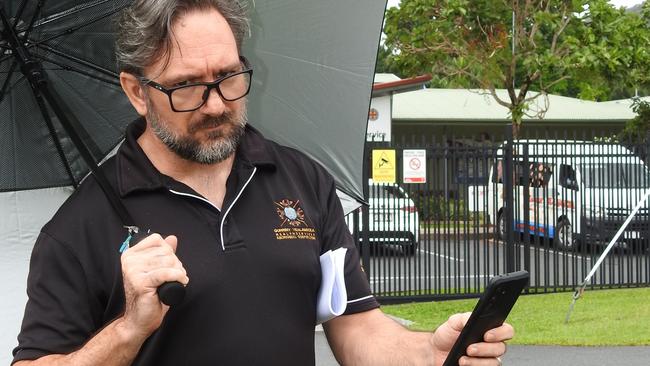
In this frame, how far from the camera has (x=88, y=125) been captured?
327 centimetres

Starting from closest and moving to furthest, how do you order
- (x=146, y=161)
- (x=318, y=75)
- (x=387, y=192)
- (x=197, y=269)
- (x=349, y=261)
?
(x=197, y=269) → (x=146, y=161) → (x=349, y=261) → (x=318, y=75) → (x=387, y=192)

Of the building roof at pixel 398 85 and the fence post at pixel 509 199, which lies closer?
the fence post at pixel 509 199

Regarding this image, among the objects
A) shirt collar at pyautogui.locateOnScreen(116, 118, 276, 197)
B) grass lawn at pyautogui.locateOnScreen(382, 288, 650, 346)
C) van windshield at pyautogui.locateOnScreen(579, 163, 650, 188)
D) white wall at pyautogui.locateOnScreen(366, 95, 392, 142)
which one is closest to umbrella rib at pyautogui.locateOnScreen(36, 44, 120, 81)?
shirt collar at pyautogui.locateOnScreen(116, 118, 276, 197)

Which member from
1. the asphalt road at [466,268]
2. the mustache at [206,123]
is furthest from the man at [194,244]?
the asphalt road at [466,268]

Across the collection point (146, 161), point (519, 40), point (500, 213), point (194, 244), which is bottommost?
point (500, 213)

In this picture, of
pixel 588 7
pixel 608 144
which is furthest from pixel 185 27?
pixel 588 7

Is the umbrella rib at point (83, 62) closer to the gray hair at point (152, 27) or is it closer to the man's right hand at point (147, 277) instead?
the gray hair at point (152, 27)

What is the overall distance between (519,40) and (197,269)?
69.8ft

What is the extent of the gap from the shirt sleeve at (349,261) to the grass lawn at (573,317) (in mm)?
7700

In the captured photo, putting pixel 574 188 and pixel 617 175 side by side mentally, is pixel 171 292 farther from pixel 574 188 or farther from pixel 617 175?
pixel 574 188

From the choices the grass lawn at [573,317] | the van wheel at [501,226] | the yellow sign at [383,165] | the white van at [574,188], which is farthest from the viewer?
the white van at [574,188]

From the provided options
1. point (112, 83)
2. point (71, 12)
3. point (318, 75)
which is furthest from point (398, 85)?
point (71, 12)

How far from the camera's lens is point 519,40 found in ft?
75.3

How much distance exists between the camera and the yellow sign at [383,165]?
13.2 metres
